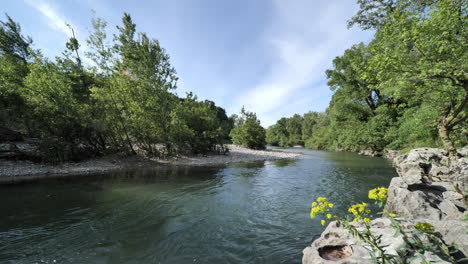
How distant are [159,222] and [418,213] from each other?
6.21 m

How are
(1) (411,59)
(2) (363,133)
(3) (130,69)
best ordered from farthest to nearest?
(2) (363,133) → (3) (130,69) → (1) (411,59)

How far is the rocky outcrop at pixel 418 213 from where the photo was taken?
2.09 metres

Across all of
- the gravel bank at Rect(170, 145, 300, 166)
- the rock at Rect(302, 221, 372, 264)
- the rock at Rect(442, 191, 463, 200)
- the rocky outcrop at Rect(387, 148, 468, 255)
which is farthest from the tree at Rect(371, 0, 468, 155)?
the gravel bank at Rect(170, 145, 300, 166)

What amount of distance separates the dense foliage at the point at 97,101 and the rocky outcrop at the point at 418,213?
49.3 ft

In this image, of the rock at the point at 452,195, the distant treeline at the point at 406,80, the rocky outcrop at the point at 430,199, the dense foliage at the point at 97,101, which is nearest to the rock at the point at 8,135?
the dense foliage at the point at 97,101

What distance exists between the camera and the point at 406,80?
5441 millimetres

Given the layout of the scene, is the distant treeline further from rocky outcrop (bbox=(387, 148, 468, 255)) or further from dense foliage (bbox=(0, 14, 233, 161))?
dense foliage (bbox=(0, 14, 233, 161))

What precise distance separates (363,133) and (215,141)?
21.2 meters

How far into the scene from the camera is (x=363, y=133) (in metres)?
24.0

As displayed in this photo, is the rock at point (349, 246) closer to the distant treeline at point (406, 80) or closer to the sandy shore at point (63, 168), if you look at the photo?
the distant treeline at point (406, 80)

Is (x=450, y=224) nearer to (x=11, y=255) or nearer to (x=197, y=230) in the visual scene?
(x=197, y=230)

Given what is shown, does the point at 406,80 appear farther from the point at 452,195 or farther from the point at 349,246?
the point at 349,246

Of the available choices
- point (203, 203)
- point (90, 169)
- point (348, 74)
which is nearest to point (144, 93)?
point (90, 169)

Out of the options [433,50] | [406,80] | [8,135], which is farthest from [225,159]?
[8,135]
